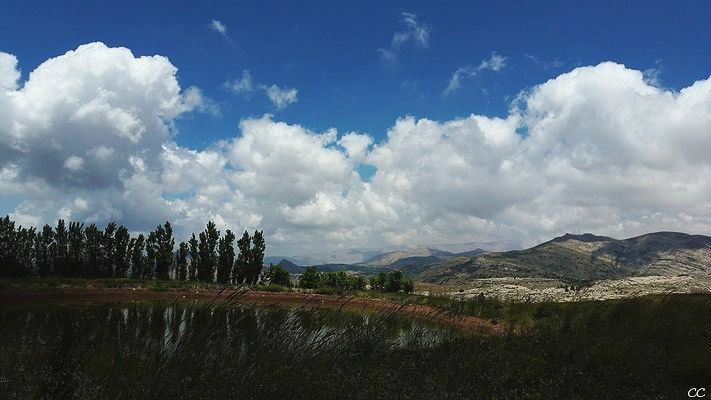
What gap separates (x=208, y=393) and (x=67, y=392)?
6.05 feet

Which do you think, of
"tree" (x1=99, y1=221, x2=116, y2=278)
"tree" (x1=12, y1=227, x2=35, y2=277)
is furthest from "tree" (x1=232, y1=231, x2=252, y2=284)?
"tree" (x1=12, y1=227, x2=35, y2=277)

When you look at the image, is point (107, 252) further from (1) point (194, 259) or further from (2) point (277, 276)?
(2) point (277, 276)

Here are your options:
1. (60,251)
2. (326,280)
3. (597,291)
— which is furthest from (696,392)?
(60,251)

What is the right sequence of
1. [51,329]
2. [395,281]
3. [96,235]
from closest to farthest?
1. [51,329]
2. [96,235]
3. [395,281]

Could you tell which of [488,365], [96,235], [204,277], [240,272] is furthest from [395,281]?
[488,365]

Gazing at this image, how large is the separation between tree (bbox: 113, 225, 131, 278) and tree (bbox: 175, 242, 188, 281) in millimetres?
6805

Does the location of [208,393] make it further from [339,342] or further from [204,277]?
[204,277]

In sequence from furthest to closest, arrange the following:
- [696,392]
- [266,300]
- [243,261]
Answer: [243,261] → [266,300] → [696,392]

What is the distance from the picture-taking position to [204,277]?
6850 cm

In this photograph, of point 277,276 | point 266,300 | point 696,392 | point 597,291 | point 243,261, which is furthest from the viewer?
point 243,261

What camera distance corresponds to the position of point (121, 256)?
65.6 metres

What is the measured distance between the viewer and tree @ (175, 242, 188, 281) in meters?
68.4

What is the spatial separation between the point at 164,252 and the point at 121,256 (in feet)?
19.1

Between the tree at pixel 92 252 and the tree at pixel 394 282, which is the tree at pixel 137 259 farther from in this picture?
the tree at pixel 394 282
